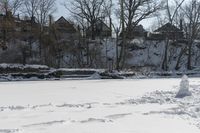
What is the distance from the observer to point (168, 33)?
5534 centimetres

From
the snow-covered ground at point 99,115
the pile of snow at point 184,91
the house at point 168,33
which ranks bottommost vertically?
the snow-covered ground at point 99,115

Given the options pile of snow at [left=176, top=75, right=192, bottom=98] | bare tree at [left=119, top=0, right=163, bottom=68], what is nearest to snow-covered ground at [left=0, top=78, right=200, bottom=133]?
Result: pile of snow at [left=176, top=75, right=192, bottom=98]

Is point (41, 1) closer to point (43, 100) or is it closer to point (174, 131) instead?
point (43, 100)

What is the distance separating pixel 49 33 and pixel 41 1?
8.47 metres

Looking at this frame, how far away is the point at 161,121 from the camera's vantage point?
1062 centimetres

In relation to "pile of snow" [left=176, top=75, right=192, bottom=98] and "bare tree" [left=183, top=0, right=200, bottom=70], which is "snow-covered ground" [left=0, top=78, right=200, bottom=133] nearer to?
"pile of snow" [left=176, top=75, right=192, bottom=98]

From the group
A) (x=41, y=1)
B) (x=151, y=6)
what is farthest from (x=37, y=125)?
(x=41, y=1)

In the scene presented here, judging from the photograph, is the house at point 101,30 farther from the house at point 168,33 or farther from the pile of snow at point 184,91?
the pile of snow at point 184,91

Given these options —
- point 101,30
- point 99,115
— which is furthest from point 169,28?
point 99,115

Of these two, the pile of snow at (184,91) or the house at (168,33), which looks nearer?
the pile of snow at (184,91)

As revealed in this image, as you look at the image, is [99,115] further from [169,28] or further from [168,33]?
[169,28]

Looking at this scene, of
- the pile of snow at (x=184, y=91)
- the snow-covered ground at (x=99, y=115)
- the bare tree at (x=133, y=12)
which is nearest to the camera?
the snow-covered ground at (x=99, y=115)

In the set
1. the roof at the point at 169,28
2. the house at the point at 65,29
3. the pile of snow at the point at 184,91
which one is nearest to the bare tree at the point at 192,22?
the roof at the point at 169,28

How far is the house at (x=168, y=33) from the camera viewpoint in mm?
55969
